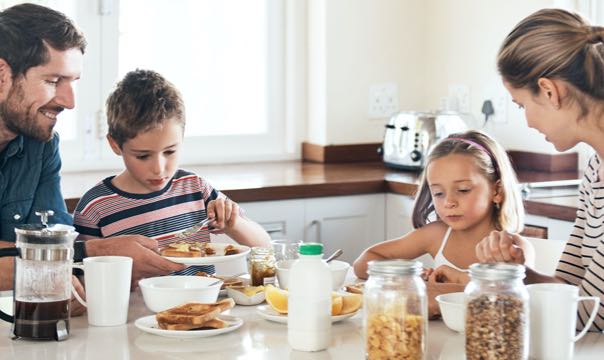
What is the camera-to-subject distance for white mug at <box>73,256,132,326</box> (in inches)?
69.9

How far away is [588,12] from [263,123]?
4.47 ft

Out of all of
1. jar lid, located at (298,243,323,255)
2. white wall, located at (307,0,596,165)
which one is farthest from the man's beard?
white wall, located at (307,0,596,165)

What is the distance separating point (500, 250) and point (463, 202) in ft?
1.72

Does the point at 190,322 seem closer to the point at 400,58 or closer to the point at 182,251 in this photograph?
the point at 182,251

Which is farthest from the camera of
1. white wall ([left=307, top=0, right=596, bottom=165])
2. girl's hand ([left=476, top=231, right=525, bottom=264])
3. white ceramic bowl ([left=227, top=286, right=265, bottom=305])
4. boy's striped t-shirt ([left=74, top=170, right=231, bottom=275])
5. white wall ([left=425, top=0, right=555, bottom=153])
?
white wall ([left=307, top=0, right=596, bottom=165])

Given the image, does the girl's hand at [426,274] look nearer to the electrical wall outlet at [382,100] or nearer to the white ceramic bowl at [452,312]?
the white ceramic bowl at [452,312]

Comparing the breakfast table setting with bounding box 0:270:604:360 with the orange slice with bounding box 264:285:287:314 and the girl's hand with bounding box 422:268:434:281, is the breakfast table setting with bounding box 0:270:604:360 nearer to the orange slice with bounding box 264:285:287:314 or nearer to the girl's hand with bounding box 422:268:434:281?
the orange slice with bounding box 264:285:287:314

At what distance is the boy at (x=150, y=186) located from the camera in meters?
2.40

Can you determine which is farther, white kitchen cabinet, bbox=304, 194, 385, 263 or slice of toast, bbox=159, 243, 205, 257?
white kitchen cabinet, bbox=304, 194, 385, 263

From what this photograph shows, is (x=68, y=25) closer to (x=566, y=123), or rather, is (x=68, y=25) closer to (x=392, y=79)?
(x=566, y=123)

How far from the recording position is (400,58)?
14.1 ft

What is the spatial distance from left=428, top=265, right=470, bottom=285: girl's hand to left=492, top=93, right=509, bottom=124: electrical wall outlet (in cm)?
207

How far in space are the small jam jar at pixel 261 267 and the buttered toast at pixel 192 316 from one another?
294 millimetres

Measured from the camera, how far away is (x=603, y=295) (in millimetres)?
1819
